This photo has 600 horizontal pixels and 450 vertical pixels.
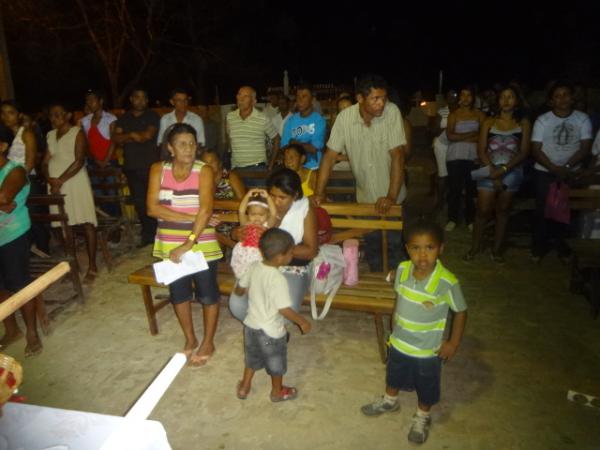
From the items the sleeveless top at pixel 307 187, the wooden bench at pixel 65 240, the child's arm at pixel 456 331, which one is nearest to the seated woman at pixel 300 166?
the sleeveless top at pixel 307 187

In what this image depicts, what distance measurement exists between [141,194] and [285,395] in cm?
434

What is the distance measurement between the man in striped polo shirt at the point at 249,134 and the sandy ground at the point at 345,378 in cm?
239

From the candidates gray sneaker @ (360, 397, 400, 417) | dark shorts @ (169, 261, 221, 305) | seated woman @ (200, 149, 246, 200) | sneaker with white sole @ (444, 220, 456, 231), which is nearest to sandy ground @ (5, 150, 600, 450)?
gray sneaker @ (360, 397, 400, 417)

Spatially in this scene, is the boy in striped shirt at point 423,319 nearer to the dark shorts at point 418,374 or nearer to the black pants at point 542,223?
the dark shorts at point 418,374

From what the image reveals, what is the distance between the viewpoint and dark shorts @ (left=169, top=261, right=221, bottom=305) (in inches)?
155

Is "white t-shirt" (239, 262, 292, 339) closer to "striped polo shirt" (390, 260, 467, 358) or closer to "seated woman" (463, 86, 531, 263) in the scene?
"striped polo shirt" (390, 260, 467, 358)

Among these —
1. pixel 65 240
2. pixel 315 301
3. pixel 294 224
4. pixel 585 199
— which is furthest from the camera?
pixel 65 240

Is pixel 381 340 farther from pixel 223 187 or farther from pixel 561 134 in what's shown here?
pixel 561 134

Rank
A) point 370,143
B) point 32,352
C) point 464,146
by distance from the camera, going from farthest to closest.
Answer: point 464,146 → point 370,143 → point 32,352

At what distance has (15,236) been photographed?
13.6 ft

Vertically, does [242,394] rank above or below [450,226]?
below

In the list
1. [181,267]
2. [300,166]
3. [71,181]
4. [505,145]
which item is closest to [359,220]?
[300,166]

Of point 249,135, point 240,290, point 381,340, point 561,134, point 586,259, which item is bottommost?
point 381,340

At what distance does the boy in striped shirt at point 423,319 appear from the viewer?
2887mm
